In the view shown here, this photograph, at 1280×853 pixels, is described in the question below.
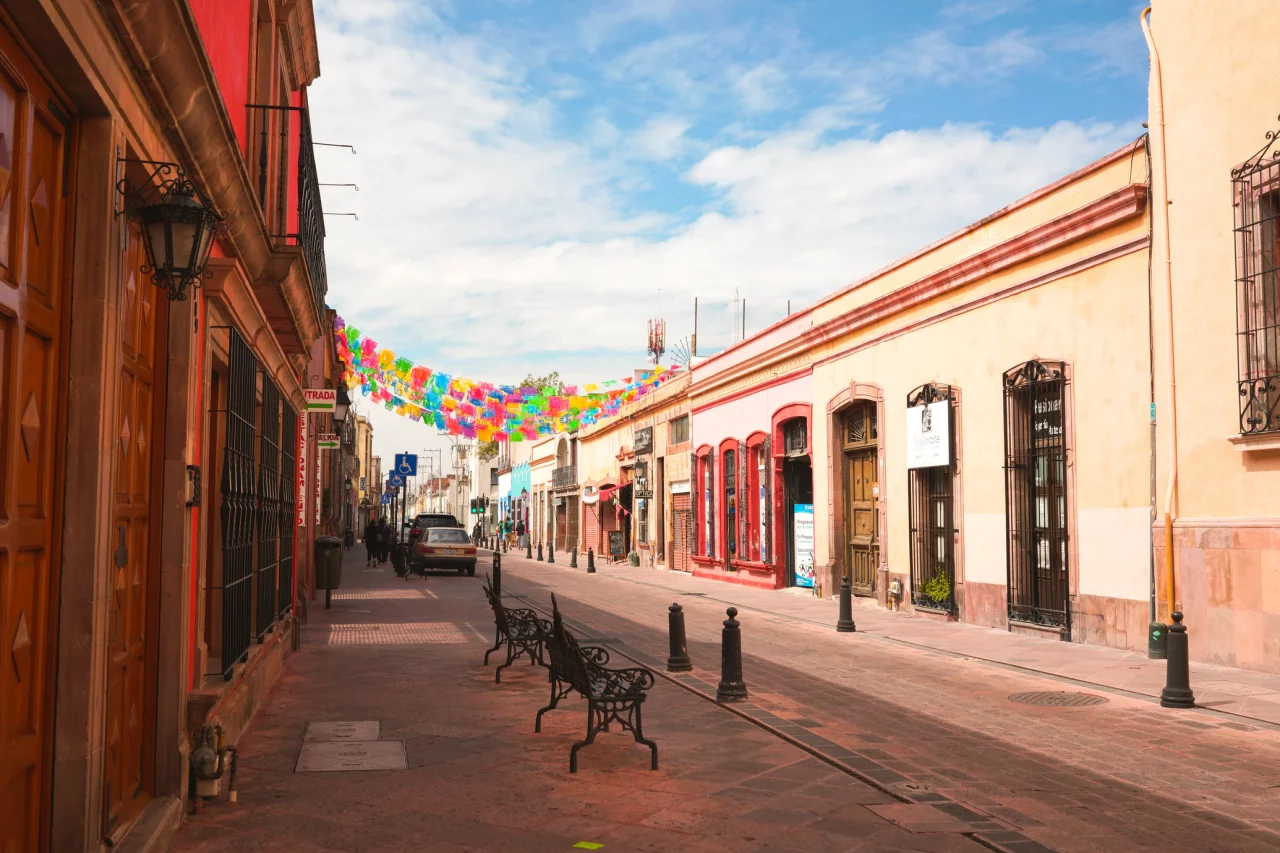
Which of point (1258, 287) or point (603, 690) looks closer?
point (603, 690)

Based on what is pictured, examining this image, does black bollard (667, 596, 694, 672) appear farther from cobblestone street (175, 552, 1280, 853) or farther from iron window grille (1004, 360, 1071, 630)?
iron window grille (1004, 360, 1071, 630)

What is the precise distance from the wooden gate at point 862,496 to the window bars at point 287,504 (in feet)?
37.2

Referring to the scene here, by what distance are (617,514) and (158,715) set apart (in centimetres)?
4044

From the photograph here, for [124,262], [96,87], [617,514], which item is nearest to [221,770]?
[124,262]

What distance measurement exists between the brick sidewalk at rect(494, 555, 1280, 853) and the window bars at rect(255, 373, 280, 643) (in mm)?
4453

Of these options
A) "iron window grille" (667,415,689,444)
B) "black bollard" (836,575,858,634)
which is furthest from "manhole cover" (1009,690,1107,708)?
"iron window grille" (667,415,689,444)

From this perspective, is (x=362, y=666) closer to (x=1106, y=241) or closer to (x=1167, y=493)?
(x=1167, y=493)

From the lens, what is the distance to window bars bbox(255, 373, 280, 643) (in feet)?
32.5

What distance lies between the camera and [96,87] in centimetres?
407

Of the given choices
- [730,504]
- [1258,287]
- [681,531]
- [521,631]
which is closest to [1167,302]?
A: [1258,287]

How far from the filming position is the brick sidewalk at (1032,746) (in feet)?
20.5

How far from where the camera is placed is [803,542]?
83.6ft

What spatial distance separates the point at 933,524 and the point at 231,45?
47.1ft

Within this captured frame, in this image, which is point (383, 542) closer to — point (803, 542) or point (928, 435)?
point (803, 542)
